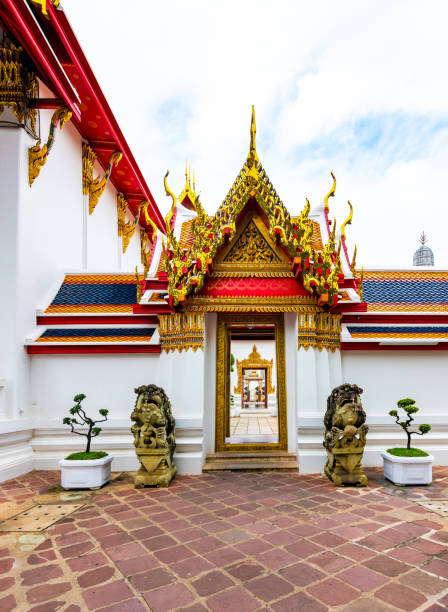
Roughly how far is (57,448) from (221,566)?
12.2 feet

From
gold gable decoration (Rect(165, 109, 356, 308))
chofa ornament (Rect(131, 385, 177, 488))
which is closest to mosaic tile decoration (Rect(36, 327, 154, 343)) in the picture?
gold gable decoration (Rect(165, 109, 356, 308))

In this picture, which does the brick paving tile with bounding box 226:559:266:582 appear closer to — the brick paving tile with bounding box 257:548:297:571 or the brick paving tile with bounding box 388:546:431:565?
the brick paving tile with bounding box 257:548:297:571

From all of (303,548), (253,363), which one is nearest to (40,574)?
(303,548)

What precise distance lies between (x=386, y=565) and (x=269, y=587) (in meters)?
0.93

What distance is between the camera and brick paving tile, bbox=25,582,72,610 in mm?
2527

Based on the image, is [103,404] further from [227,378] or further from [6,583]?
[6,583]

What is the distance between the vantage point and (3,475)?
5.08 metres

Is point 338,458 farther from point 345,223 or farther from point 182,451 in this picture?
point 345,223

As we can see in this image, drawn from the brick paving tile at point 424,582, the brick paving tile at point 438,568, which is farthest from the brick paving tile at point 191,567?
the brick paving tile at point 438,568

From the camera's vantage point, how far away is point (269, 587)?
2.62 metres

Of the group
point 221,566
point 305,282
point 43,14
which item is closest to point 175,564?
point 221,566

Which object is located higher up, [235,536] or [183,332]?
[183,332]

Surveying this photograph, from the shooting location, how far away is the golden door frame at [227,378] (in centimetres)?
588

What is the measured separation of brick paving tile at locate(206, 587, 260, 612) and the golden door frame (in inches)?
130
